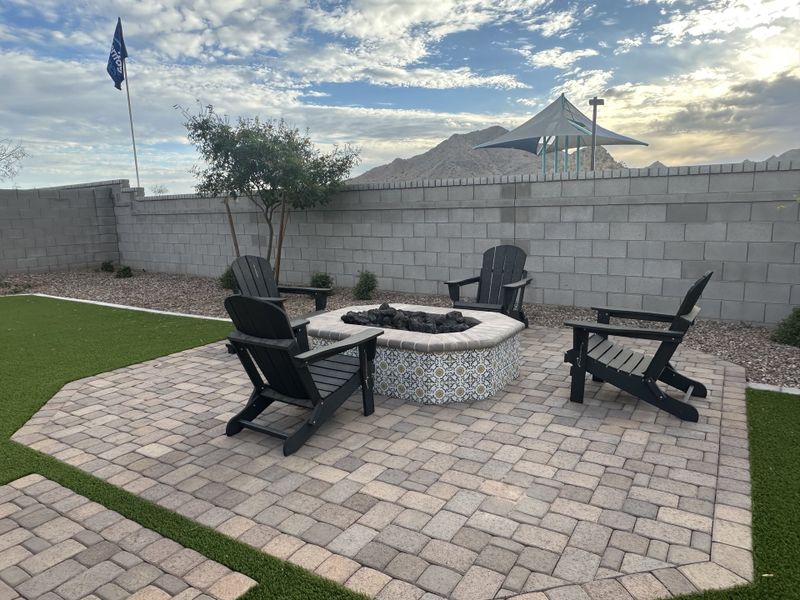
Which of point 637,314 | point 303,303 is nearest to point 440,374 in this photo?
point 637,314

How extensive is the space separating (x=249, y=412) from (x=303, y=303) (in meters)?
4.88

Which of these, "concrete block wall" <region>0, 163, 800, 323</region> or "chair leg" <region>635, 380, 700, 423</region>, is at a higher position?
"concrete block wall" <region>0, 163, 800, 323</region>

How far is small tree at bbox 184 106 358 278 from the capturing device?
8070mm

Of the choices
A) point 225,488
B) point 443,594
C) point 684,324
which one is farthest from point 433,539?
point 684,324

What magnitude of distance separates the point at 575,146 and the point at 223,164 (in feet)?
29.6

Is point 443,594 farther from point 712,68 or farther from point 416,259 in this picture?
point 712,68

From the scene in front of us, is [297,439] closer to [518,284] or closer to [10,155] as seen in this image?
[518,284]

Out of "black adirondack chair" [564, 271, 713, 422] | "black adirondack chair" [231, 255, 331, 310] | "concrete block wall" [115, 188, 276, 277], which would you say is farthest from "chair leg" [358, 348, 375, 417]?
"concrete block wall" [115, 188, 276, 277]

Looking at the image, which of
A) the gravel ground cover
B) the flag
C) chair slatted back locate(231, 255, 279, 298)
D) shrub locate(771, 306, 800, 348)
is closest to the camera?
the gravel ground cover

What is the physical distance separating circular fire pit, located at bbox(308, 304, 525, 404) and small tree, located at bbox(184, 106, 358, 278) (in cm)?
476

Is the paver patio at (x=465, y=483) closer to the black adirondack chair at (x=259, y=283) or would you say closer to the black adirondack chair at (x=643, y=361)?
the black adirondack chair at (x=643, y=361)

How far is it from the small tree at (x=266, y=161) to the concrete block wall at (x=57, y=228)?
233 inches

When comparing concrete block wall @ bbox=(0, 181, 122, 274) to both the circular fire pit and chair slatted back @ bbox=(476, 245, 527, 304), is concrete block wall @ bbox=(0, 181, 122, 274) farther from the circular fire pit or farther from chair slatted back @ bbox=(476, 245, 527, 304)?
the circular fire pit

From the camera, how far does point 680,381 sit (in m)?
3.81
